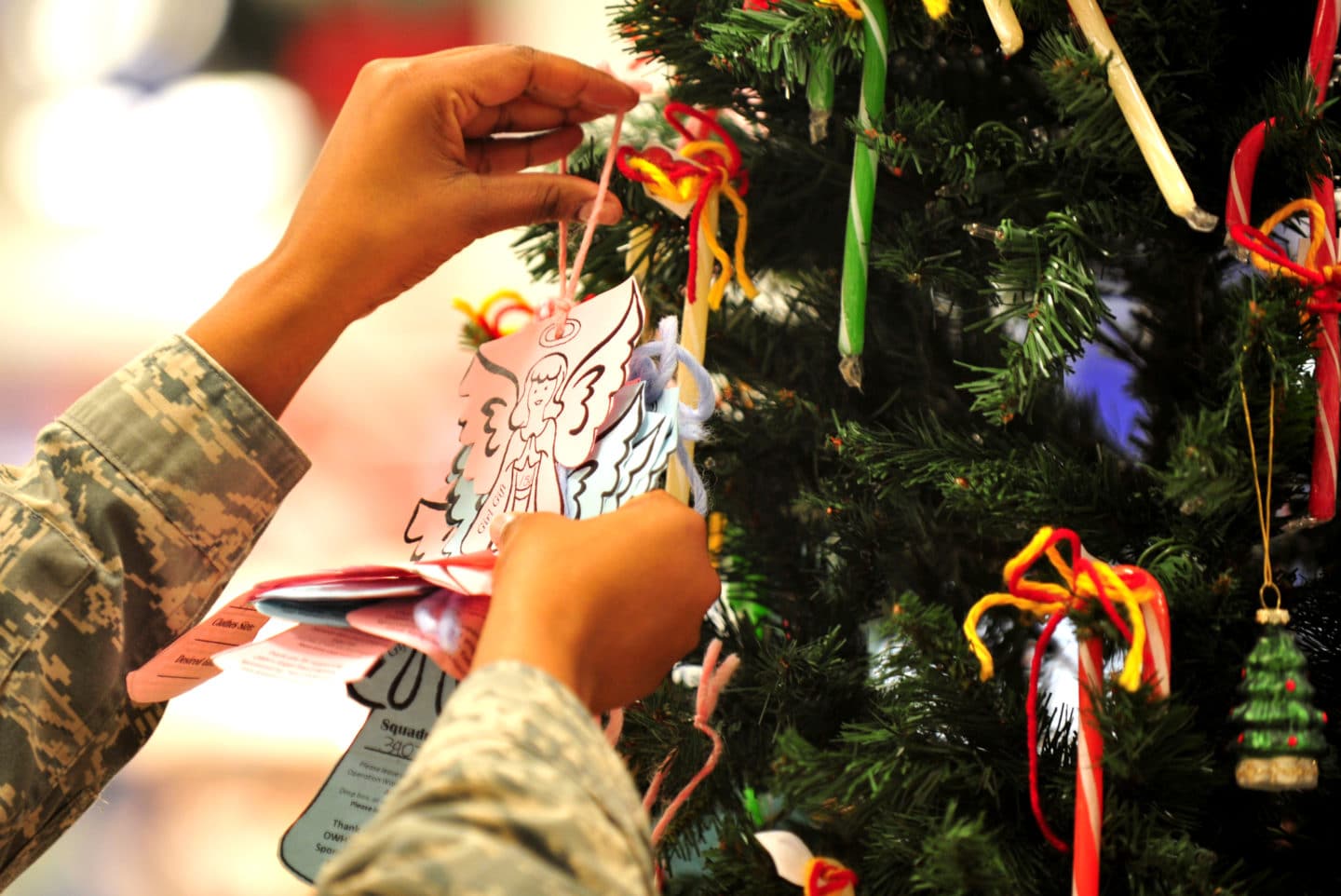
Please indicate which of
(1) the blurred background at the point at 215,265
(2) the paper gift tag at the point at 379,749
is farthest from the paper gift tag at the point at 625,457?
(1) the blurred background at the point at 215,265

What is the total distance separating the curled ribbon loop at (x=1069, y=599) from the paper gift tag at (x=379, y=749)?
25 cm

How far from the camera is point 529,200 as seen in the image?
592 mm

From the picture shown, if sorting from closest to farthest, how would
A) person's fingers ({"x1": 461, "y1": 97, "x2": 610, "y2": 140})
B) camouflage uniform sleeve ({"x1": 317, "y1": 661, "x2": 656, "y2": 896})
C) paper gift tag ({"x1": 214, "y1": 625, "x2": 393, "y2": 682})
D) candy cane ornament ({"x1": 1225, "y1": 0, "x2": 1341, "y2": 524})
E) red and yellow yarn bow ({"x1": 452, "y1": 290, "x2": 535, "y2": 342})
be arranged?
camouflage uniform sleeve ({"x1": 317, "y1": 661, "x2": 656, "y2": 896}) < paper gift tag ({"x1": 214, "y1": 625, "x2": 393, "y2": 682}) < candy cane ornament ({"x1": 1225, "y1": 0, "x2": 1341, "y2": 524}) < person's fingers ({"x1": 461, "y1": 97, "x2": 610, "y2": 140}) < red and yellow yarn bow ({"x1": 452, "y1": 290, "x2": 535, "y2": 342})

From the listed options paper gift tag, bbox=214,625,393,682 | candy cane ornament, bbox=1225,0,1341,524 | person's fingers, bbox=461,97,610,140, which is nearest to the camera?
paper gift tag, bbox=214,625,393,682

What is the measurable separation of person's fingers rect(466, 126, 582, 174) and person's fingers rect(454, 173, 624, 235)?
0.03 metres

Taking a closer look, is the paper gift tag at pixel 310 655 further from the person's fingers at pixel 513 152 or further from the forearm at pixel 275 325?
the person's fingers at pixel 513 152

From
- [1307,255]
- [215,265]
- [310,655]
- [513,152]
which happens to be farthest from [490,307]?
[215,265]

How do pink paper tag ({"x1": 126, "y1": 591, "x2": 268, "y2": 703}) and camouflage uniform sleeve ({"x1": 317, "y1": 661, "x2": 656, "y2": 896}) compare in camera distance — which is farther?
pink paper tag ({"x1": 126, "y1": 591, "x2": 268, "y2": 703})

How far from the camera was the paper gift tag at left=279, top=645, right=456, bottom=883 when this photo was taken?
1.62 feet

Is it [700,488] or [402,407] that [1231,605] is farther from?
[402,407]

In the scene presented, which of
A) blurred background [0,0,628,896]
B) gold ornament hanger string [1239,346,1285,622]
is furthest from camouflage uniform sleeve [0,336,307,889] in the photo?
blurred background [0,0,628,896]

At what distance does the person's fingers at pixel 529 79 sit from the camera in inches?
22.3

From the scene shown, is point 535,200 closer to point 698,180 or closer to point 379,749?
point 698,180

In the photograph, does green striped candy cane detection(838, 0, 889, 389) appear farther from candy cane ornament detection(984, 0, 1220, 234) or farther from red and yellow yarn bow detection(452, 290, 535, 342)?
red and yellow yarn bow detection(452, 290, 535, 342)
